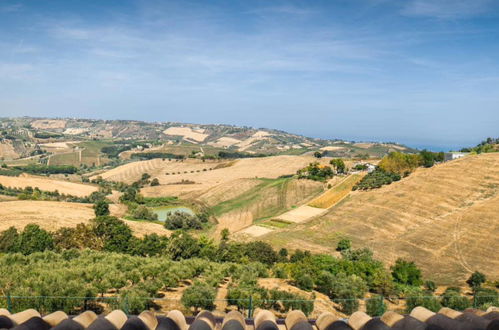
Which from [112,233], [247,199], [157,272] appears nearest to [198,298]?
[157,272]

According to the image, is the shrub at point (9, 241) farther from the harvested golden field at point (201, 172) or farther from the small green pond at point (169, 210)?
the harvested golden field at point (201, 172)

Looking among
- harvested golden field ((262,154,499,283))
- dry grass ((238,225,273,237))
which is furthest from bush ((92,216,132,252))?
dry grass ((238,225,273,237))

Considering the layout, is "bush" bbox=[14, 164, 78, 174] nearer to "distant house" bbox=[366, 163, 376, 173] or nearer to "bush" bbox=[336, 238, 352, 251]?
"distant house" bbox=[366, 163, 376, 173]

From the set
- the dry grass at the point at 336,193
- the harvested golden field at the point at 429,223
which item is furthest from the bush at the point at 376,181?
the dry grass at the point at 336,193

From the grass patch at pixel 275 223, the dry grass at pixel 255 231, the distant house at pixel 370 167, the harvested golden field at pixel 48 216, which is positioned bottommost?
the dry grass at pixel 255 231

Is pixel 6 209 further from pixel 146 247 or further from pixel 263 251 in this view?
pixel 263 251

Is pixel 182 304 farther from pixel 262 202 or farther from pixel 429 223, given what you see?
pixel 262 202
